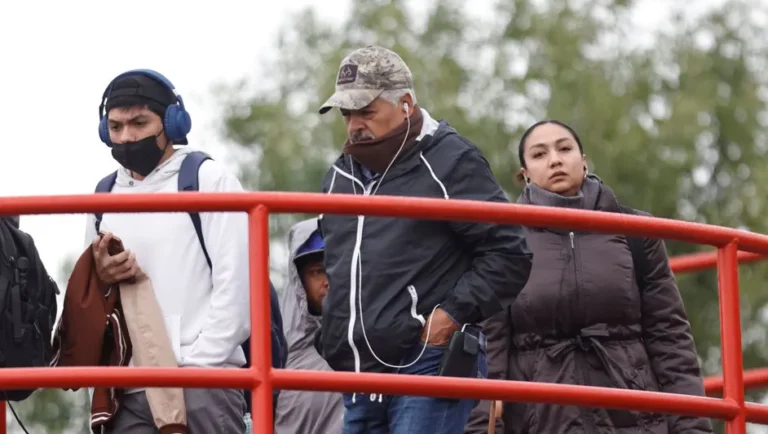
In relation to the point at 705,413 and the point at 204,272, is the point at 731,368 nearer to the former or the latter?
the point at 705,413

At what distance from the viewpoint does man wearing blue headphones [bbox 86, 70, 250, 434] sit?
7.02 meters

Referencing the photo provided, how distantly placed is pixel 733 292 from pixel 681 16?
21078 mm

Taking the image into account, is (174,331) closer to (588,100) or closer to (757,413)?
(757,413)

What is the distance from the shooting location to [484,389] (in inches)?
261

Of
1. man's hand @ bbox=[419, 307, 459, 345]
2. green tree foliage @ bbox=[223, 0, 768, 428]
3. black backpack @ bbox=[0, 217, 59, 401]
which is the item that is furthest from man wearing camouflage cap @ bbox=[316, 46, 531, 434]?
green tree foliage @ bbox=[223, 0, 768, 428]

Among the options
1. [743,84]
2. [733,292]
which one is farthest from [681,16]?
[733,292]

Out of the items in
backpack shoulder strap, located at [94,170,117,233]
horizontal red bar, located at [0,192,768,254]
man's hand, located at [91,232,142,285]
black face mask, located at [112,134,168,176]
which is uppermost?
black face mask, located at [112,134,168,176]

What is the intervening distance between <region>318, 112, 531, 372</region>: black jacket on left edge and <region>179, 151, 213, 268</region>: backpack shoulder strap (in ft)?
1.37

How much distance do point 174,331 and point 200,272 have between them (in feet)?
0.70

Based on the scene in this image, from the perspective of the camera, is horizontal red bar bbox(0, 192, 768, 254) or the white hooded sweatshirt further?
the white hooded sweatshirt

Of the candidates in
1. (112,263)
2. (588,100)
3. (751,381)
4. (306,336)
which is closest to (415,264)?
(112,263)

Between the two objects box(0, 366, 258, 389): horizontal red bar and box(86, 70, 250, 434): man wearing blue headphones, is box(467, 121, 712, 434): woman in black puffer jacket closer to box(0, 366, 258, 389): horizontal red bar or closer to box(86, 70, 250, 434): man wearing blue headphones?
box(86, 70, 250, 434): man wearing blue headphones

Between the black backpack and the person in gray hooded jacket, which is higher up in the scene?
the black backpack

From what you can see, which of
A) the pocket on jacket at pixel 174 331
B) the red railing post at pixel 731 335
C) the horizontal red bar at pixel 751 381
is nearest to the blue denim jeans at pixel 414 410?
the pocket on jacket at pixel 174 331
